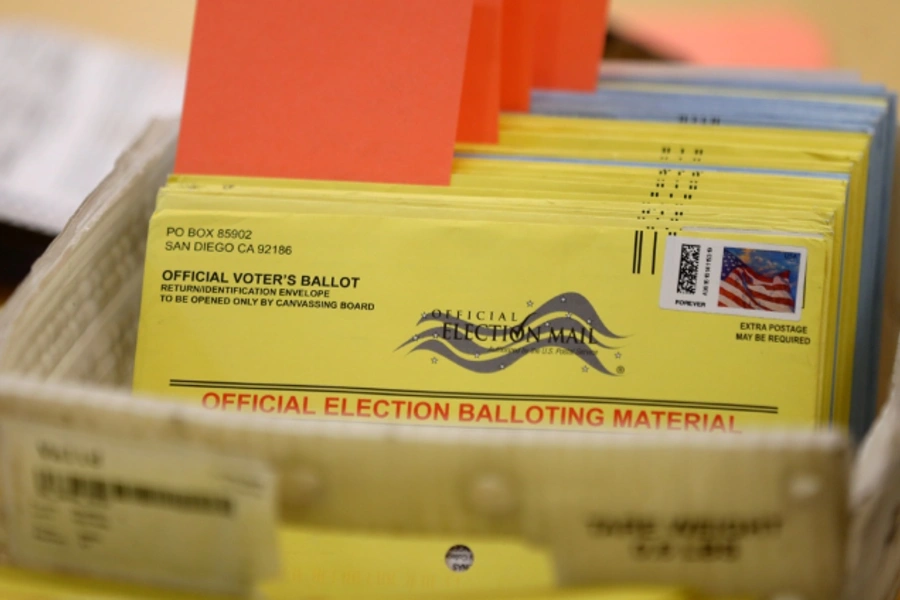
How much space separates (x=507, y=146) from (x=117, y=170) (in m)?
0.24

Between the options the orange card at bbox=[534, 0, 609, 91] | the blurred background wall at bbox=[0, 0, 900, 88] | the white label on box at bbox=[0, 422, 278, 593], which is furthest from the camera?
the blurred background wall at bbox=[0, 0, 900, 88]

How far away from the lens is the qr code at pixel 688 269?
46 cm

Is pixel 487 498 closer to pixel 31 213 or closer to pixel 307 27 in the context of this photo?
pixel 307 27

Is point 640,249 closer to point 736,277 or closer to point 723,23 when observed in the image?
point 736,277

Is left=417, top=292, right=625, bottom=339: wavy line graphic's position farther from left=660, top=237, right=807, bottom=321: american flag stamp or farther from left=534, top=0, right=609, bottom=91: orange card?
left=534, top=0, right=609, bottom=91: orange card

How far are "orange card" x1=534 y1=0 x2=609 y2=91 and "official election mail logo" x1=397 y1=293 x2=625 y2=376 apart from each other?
199 mm

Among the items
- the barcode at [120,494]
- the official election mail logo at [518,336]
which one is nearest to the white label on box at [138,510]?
the barcode at [120,494]

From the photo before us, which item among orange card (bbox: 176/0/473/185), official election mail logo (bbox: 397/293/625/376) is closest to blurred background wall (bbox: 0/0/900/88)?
orange card (bbox: 176/0/473/185)

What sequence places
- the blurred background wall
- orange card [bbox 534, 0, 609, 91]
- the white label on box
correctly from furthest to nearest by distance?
the blurred background wall, orange card [bbox 534, 0, 609, 91], the white label on box

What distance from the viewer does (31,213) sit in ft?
2.25

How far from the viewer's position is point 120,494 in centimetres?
32

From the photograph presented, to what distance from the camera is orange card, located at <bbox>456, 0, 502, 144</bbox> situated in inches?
A: 19.7

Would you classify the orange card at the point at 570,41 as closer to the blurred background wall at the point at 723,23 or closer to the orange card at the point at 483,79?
the orange card at the point at 483,79

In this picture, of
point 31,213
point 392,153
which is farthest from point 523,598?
point 31,213
